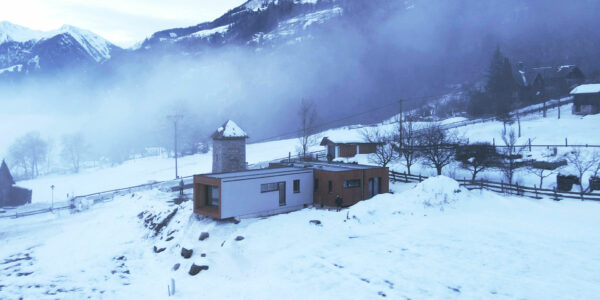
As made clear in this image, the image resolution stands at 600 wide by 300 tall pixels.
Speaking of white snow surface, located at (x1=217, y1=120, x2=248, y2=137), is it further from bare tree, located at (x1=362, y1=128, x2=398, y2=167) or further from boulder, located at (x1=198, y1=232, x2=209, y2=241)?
boulder, located at (x1=198, y1=232, x2=209, y2=241)

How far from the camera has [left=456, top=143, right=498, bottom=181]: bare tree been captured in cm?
3263

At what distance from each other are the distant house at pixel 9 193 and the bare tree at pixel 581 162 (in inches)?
2529

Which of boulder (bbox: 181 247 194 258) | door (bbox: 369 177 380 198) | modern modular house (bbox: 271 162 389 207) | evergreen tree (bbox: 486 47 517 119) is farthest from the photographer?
evergreen tree (bbox: 486 47 517 119)

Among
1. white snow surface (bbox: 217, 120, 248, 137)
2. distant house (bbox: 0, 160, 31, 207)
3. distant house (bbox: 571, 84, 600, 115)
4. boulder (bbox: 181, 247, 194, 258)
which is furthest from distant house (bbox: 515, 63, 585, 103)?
distant house (bbox: 0, 160, 31, 207)

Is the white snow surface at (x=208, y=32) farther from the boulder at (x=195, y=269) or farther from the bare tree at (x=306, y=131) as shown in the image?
the boulder at (x=195, y=269)

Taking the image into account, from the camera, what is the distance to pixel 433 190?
2394 centimetres

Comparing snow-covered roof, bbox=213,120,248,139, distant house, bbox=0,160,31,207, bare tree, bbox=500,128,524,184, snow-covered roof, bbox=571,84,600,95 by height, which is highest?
snow-covered roof, bbox=571,84,600,95

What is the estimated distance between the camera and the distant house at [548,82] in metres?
62.8

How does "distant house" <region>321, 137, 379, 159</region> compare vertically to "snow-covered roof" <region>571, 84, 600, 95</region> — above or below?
below

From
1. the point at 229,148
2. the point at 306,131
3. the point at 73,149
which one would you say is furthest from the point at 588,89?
the point at 73,149

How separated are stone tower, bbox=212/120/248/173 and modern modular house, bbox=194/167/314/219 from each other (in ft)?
38.5

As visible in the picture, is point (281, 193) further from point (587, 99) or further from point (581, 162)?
point (587, 99)

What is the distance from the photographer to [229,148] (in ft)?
123

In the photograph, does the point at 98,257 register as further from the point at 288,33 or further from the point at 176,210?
the point at 288,33
